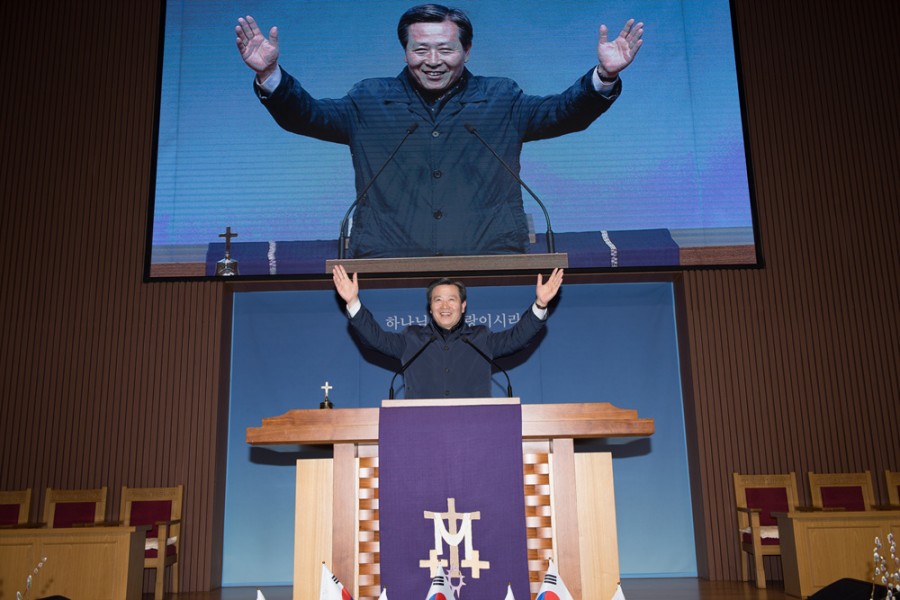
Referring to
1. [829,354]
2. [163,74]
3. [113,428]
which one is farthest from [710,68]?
[113,428]

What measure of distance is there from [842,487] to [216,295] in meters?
5.17

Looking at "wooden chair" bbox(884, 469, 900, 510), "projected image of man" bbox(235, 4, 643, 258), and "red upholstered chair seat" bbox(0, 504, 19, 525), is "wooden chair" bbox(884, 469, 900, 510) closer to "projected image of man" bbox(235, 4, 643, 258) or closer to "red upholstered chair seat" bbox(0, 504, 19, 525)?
"projected image of man" bbox(235, 4, 643, 258)

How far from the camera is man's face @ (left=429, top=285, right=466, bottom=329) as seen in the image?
358 cm

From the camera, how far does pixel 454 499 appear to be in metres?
2.44

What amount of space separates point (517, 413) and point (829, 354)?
4.78 metres

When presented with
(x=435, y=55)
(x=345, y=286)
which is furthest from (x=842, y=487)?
(x=435, y=55)

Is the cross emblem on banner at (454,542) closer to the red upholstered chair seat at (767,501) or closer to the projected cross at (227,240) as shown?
the red upholstered chair seat at (767,501)

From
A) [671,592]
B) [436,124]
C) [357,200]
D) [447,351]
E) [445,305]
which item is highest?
[436,124]

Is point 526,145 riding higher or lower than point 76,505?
higher

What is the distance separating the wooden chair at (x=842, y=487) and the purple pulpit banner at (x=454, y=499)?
433 centimetres

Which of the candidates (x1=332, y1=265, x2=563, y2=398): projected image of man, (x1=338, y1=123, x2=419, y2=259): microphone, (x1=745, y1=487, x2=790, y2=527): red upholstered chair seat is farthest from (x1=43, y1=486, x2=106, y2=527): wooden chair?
(x1=745, y1=487, x2=790, y2=527): red upholstered chair seat

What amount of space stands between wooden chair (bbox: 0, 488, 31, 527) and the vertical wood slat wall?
222mm

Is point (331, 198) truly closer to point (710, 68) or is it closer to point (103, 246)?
point (103, 246)

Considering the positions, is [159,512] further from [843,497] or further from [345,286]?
[843,497]
